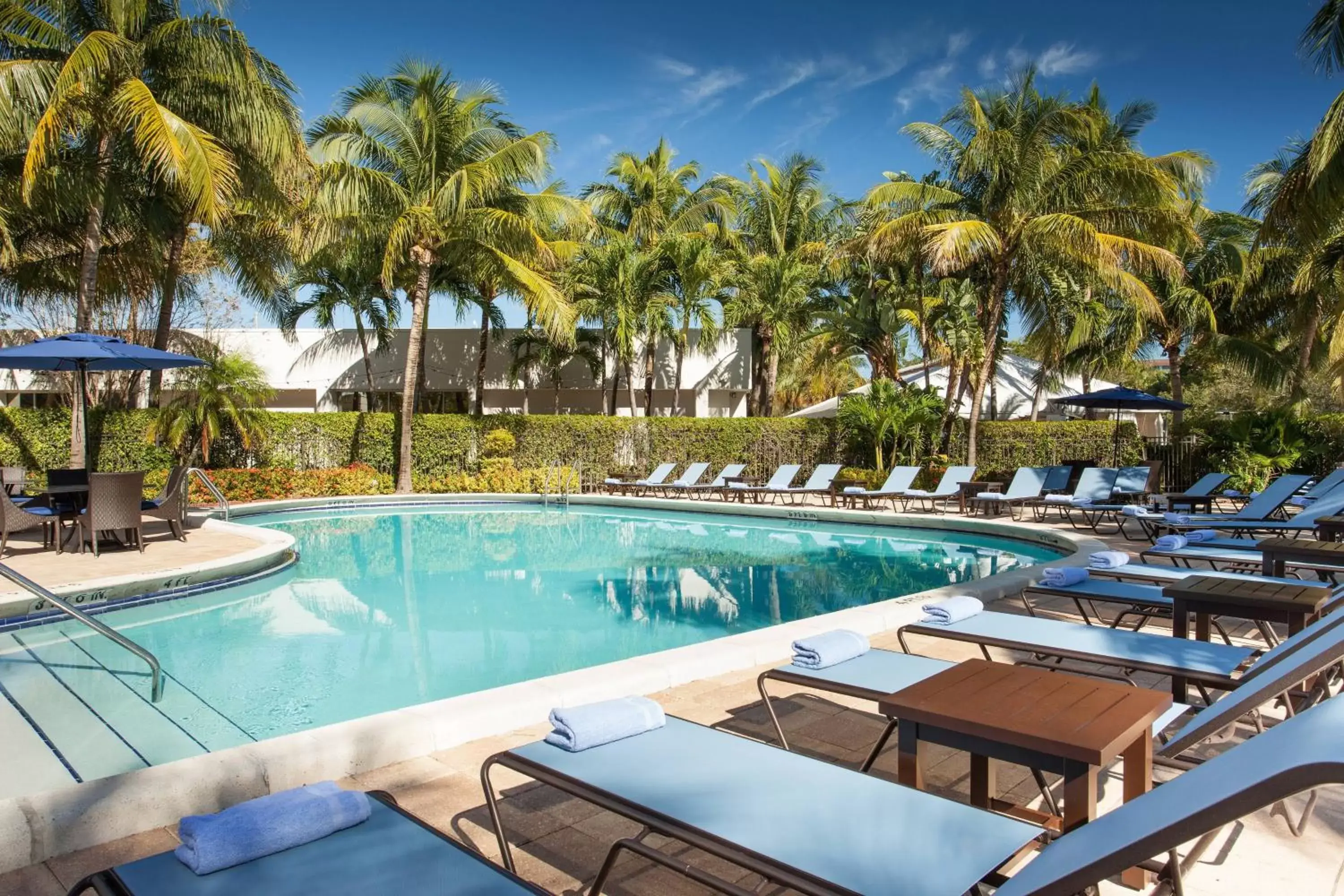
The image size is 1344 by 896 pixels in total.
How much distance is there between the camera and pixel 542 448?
68.2ft

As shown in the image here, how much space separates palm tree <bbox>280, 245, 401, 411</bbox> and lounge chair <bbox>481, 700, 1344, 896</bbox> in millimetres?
20955

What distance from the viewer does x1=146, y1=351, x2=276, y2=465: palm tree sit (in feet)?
56.4

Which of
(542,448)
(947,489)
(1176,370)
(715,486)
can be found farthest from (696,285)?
(1176,370)

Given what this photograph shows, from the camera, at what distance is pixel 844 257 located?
Answer: 73.4 ft

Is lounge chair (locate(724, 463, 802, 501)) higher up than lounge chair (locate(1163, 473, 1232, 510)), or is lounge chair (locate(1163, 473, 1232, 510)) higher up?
lounge chair (locate(1163, 473, 1232, 510))

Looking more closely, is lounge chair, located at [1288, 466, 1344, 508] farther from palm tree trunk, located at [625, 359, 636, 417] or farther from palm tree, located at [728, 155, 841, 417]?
palm tree, located at [728, 155, 841, 417]

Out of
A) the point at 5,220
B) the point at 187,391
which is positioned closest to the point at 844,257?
the point at 187,391

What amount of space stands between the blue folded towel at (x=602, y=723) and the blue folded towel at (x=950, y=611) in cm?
207

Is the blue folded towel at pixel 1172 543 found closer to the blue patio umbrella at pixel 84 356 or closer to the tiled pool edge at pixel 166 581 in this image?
the tiled pool edge at pixel 166 581

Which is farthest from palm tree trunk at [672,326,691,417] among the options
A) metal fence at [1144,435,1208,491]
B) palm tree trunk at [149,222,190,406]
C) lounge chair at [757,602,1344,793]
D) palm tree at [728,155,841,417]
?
lounge chair at [757,602,1344,793]

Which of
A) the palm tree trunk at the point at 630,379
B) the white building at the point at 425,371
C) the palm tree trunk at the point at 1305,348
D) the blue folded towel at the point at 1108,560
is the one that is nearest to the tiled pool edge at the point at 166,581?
the blue folded towel at the point at 1108,560

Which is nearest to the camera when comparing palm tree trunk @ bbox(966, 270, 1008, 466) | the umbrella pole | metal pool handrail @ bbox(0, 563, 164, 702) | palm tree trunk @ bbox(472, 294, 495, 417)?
metal pool handrail @ bbox(0, 563, 164, 702)

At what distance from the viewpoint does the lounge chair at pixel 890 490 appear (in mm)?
16047

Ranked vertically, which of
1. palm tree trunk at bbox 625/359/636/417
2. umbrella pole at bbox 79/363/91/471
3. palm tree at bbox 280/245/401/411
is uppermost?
palm tree at bbox 280/245/401/411
